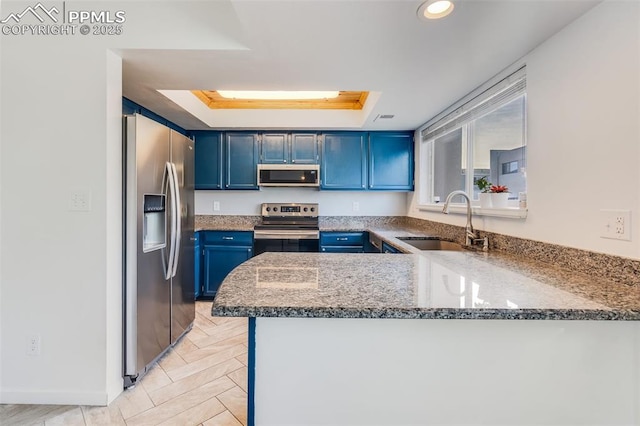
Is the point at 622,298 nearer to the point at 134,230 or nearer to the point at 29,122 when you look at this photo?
the point at 134,230

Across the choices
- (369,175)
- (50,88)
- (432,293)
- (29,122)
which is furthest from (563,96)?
(29,122)

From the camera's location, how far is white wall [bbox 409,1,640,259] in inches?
46.4

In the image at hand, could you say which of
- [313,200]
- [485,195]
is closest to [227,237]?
[313,200]

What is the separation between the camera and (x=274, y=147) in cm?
365

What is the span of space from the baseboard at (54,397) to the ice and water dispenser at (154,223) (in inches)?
34.2

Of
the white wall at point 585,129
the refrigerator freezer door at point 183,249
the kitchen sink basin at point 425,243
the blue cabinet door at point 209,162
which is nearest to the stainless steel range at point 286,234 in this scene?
the blue cabinet door at point 209,162

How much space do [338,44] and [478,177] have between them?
62.6 inches

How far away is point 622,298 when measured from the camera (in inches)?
38.9

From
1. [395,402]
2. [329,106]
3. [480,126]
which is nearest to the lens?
[395,402]

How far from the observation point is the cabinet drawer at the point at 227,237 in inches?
136

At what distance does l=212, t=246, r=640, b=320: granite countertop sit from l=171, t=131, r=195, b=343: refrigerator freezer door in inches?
51.1

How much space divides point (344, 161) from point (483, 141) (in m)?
1.64

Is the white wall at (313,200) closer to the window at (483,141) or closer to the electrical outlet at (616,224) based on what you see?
the window at (483,141)

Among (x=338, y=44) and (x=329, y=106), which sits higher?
(x=329, y=106)
